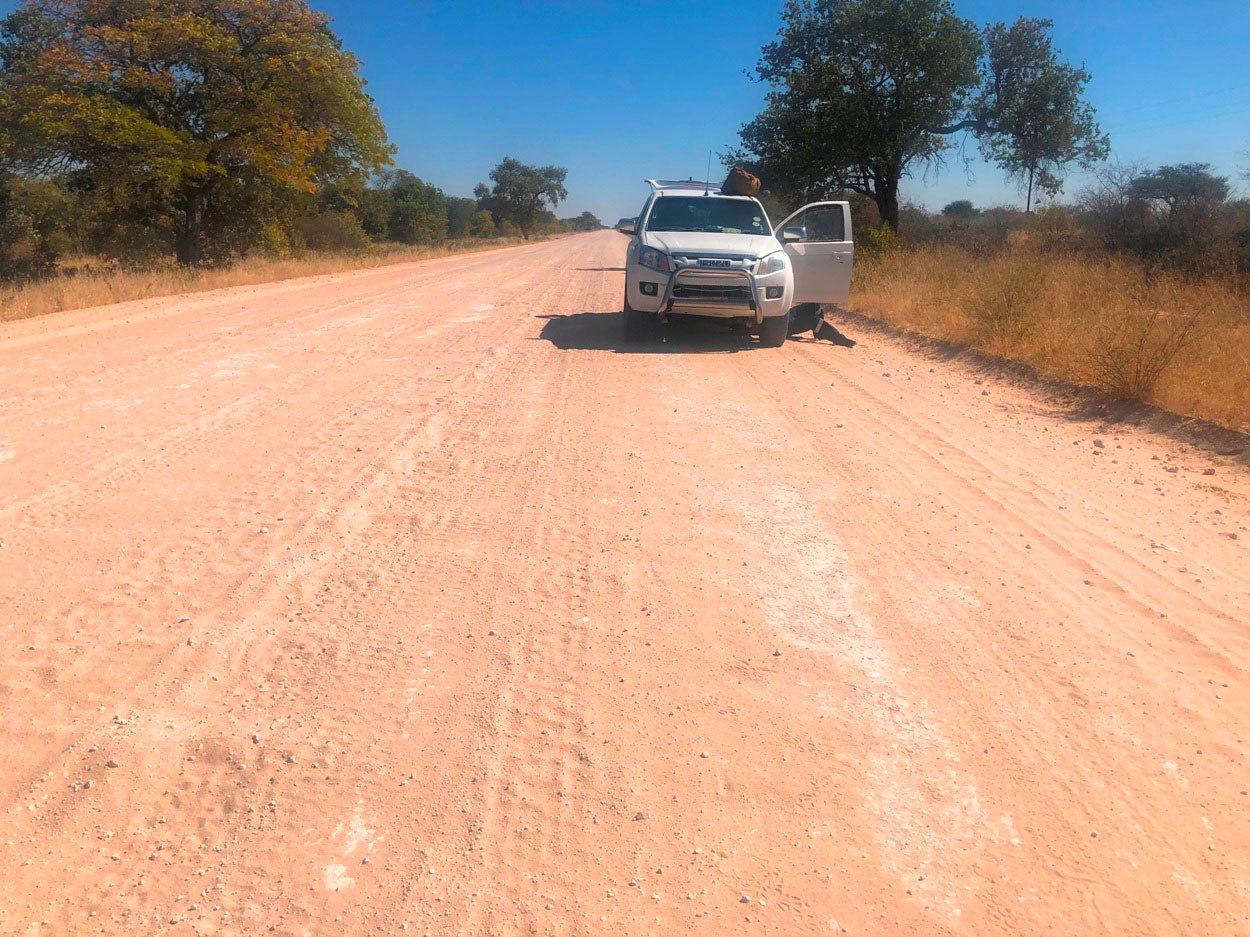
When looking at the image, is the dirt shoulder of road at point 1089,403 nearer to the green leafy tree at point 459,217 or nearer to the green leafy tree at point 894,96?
the green leafy tree at point 894,96

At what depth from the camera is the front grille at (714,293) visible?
10641mm

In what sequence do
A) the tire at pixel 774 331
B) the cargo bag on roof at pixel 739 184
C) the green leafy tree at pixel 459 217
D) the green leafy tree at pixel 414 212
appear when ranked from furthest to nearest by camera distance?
the green leafy tree at pixel 459 217
the green leafy tree at pixel 414 212
the cargo bag on roof at pixel 739 184
the tire at pixel 774 331

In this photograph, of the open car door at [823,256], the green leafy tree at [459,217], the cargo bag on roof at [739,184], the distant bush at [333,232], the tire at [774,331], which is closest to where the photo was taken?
the tire at [774,331]

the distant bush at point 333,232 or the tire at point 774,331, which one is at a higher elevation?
the distant bush at point 333,232

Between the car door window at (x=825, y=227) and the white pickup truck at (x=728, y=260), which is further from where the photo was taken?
the car door window at (x=825, y=227)

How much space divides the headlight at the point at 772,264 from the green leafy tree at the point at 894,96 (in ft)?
46.2

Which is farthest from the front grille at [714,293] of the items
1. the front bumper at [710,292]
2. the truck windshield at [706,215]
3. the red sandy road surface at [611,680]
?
the red sandy road surface at [611,680]

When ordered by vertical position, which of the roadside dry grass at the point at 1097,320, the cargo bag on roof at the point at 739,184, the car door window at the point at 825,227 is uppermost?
the cargo bag on roof at the point at 739,184

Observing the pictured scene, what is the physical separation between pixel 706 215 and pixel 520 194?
7919 centimetres

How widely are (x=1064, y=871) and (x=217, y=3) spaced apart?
91.3ft

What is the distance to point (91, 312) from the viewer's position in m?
14.1

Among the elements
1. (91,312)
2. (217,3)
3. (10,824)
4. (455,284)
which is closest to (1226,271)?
(455,284)

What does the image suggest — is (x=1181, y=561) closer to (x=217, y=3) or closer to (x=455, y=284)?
(x=455, y=284)

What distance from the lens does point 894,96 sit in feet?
77.5
